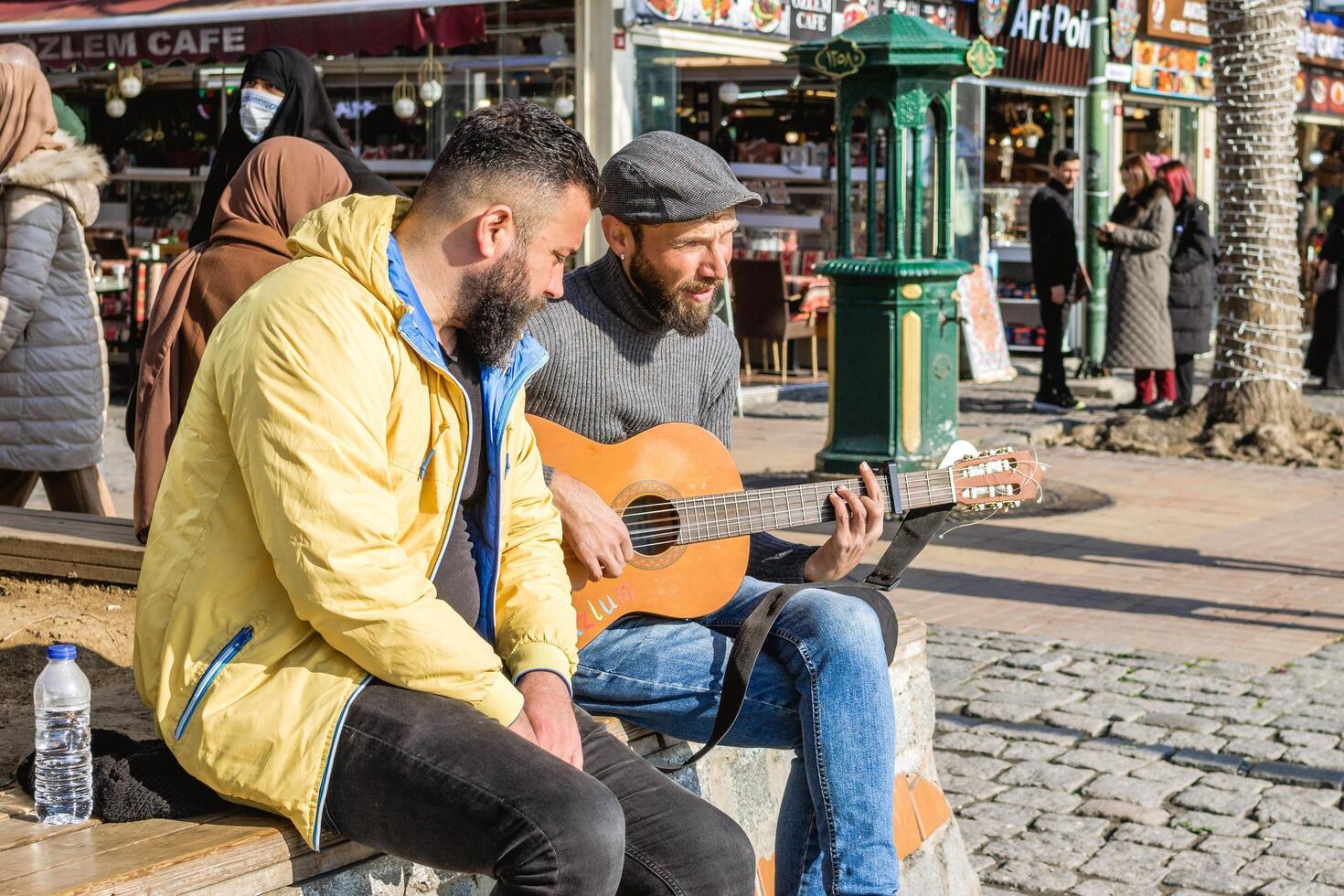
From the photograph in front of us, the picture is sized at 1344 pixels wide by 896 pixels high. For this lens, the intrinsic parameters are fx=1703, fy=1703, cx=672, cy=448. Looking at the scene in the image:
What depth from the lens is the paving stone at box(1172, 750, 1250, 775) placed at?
4.99 meters

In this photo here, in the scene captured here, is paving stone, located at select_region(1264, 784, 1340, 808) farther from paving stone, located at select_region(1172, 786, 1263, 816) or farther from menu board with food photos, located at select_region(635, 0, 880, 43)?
menu board with food photos, located at select_region(635, 0, 880, 43)

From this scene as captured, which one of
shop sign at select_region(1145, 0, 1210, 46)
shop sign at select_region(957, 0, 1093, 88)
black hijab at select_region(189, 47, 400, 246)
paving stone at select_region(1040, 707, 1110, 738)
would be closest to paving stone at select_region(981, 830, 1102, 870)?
paving stone at select_region(1040, 707, 1110, 738)

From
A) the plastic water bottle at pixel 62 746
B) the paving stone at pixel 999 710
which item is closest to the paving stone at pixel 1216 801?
the paving stone at pixel 999 710

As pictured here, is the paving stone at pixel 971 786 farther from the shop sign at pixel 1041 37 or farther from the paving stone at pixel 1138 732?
the shop sign at pixel 1041 37

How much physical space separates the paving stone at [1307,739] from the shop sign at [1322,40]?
20.0 m

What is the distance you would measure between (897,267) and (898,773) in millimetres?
5519

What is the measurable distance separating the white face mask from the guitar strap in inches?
106

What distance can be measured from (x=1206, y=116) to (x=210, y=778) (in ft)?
66.4

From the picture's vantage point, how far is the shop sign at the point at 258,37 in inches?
484

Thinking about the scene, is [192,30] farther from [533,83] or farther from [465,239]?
[465,239]

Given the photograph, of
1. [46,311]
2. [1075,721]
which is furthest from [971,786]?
[46,311]

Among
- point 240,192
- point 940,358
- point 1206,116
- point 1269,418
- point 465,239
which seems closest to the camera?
point 465,239

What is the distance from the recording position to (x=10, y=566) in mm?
4828

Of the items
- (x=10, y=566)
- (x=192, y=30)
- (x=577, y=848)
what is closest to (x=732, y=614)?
(x=577, y=848)
